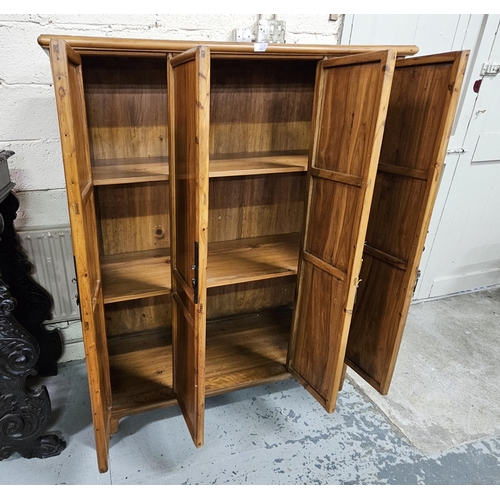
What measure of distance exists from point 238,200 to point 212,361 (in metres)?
0.81

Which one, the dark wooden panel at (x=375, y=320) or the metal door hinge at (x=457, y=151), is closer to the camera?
the dark wooden panel at (x=375, y=320)

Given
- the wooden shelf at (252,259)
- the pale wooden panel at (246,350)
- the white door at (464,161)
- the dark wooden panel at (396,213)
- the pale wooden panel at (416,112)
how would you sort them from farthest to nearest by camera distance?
the white door at (464,161) → the pale wooden panel at (246,350) → the wooden shelf at (252,259) → the dark wooden panel at (396,213) → the pale wooden panel at (416,112)

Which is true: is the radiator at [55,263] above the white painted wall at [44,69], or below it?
below

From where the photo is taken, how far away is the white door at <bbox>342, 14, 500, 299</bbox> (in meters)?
2.09

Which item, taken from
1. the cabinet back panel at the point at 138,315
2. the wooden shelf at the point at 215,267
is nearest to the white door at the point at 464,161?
the wooden shelf at the point at 215,267

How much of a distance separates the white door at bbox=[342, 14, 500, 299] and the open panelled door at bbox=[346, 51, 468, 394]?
656 mm

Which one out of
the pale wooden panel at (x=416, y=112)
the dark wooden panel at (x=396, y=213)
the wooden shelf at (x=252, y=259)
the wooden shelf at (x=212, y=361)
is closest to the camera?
the pale wooden panel at (x=416, y=112)

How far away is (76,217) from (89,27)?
962 mm

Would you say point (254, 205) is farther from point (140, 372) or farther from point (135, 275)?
point (140, 372)

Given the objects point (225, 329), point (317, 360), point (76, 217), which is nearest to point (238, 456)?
point (317, 360)

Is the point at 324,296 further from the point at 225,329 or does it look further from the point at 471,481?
the point at 471,481

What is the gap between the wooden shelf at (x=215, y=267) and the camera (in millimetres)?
1567

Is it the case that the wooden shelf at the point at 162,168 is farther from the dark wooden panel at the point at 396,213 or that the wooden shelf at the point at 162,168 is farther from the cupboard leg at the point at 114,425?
the cupboard leg at the point at 114,425

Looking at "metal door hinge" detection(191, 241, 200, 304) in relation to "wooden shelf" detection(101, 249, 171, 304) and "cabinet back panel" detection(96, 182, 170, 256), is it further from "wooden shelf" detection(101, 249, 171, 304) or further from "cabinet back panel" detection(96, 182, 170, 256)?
"cabinet back panel" detection(96, 182, 170, 256)
